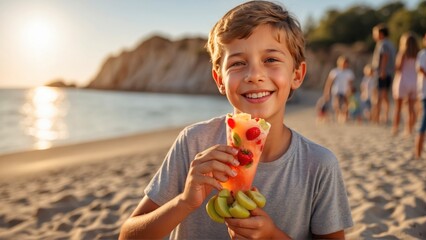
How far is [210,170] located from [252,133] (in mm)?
194

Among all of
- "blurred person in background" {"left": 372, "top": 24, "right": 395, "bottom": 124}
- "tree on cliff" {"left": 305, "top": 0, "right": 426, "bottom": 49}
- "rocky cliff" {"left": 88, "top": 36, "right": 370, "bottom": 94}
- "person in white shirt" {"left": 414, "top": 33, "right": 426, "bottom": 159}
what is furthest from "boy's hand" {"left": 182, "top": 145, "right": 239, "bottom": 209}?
"tree on cliff" {"left": 305, "top": 0, "right": 426, "bottom": 49}

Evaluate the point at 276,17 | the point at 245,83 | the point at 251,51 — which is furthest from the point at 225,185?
the point at 276,17

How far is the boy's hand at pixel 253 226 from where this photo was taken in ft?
4.93

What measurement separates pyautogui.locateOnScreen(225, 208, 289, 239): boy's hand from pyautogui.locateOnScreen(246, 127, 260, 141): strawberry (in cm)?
27

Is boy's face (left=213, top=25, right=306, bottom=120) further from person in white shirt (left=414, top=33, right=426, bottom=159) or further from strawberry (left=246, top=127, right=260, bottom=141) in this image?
person in white shirt (left=414, top=33, right=426, bottom=159)

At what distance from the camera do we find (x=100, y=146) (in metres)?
11.3

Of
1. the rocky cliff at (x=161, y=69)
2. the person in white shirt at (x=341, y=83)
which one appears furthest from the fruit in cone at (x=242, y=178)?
the rocky cliff at (x=161, y=69)

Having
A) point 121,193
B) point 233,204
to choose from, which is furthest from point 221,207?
point 121,193

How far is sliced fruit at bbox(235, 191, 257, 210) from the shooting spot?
145 centimetres

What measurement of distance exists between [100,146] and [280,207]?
9.95m

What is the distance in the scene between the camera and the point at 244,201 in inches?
57.0

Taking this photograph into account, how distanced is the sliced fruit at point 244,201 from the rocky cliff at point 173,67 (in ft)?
159

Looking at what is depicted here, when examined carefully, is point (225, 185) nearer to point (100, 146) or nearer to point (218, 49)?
point (218, 49)

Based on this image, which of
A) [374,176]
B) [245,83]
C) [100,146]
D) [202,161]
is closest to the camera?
[202,161]
